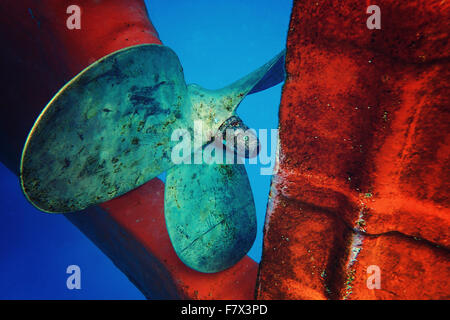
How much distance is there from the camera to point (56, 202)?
3.73 feet

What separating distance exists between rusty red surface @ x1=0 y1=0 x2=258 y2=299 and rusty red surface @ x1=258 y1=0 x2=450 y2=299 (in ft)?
3.06

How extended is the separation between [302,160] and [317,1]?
61 centimetres

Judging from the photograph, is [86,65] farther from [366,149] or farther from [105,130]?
[366,149]

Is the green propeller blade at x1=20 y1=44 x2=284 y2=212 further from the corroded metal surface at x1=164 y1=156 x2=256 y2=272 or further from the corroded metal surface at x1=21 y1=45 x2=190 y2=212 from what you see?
the corroded metal surface at x1=164 y1=156 x2=256 y2=272

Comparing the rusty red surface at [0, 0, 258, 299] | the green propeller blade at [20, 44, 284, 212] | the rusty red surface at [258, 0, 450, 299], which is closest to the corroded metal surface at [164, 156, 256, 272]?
the green propeller blade at [20, 44, 284, 212]

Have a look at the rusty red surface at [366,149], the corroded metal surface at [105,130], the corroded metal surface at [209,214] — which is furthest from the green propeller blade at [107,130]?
the rusty red surface at [366,149]

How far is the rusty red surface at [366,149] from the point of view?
30.9 inches

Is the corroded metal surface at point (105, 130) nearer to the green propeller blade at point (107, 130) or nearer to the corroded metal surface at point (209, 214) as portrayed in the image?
the green propeller blade at point (107, 130)

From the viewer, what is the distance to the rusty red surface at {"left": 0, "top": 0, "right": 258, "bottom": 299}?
164 centimetres

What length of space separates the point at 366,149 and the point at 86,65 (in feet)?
5.89

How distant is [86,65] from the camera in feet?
5.62

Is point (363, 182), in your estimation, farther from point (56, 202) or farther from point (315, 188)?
point (56, 202)

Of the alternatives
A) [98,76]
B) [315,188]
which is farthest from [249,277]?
[98,76]

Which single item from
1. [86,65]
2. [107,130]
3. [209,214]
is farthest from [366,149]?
[86,65]
